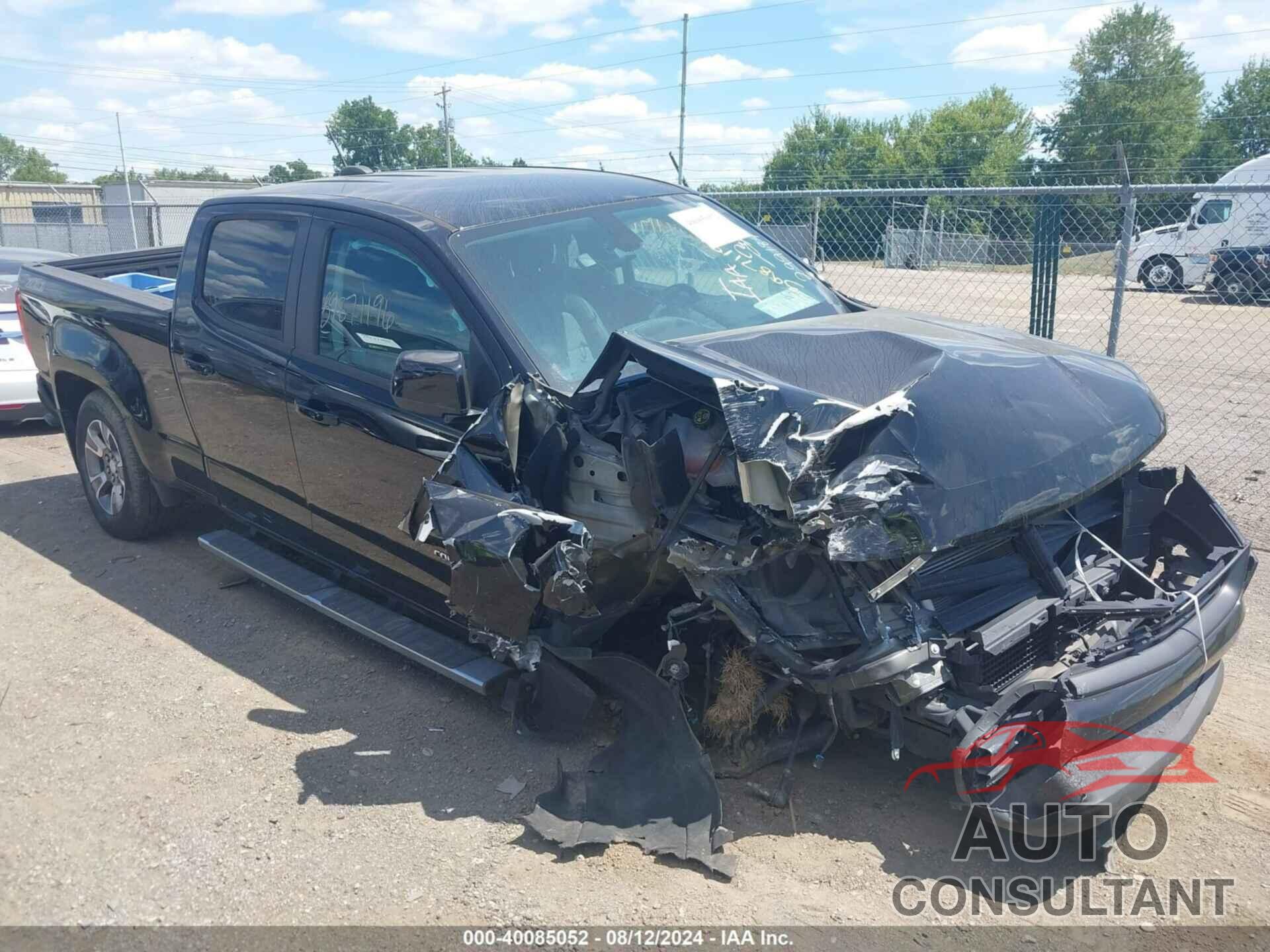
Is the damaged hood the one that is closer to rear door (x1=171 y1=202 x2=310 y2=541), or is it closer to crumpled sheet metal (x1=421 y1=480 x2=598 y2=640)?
crumpled sheet metal (x1=421 y1=480 x2=598 y2=640)

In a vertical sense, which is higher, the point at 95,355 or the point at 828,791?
the point at 95,355

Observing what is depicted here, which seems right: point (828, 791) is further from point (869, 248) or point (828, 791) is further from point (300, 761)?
point (869, 248)

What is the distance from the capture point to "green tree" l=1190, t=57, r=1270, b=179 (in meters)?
45.8

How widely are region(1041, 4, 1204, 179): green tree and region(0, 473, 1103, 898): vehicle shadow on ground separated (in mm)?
54734

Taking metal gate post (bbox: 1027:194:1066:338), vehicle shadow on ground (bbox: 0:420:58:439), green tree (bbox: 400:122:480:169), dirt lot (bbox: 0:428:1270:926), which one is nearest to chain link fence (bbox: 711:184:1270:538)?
metal gate post (bbox: 1027:194:1066:338)

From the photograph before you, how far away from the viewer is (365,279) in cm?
407

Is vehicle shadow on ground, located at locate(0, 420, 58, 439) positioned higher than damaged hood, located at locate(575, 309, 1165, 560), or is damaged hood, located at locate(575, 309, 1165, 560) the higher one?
damaged hood, located at locate(575, 309, 1165, 560)

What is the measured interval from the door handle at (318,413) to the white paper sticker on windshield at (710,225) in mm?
1769

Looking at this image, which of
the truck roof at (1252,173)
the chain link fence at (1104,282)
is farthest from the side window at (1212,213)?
the truck roof at (1252,173)

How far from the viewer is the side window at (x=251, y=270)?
175 inches

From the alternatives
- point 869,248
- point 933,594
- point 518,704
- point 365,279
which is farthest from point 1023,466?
point 869,248

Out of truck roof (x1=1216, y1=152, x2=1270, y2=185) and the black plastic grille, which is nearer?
the black plastic grille

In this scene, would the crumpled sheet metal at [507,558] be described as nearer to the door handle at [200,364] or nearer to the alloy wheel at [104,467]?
the door handle at [200,364]

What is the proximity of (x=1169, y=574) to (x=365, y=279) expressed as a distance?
3.31 metres
